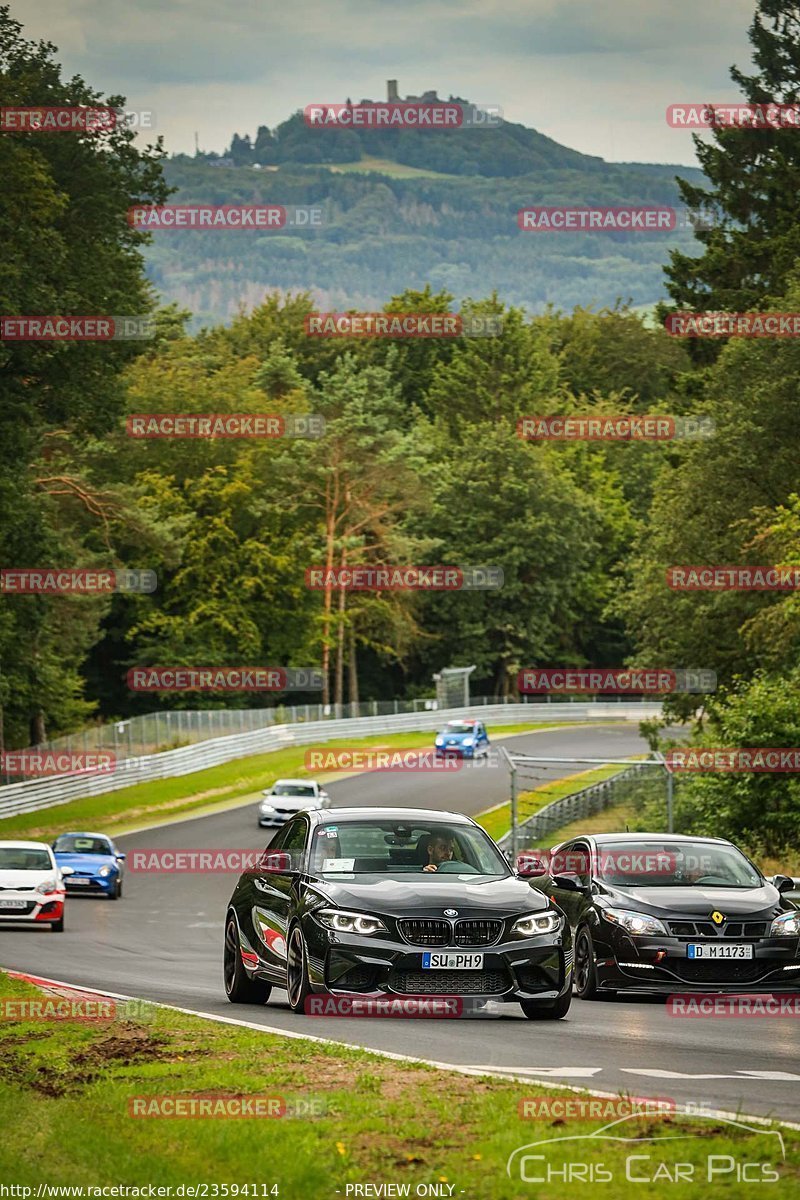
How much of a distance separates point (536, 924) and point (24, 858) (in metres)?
19.0

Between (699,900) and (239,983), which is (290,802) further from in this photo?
(239,983)

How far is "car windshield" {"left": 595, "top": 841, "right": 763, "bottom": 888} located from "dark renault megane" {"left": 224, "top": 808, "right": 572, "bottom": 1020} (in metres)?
2.76

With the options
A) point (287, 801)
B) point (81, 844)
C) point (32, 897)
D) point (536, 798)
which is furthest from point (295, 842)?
point (287, 801)

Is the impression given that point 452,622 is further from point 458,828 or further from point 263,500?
point 458,828

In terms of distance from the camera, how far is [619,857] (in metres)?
17.8

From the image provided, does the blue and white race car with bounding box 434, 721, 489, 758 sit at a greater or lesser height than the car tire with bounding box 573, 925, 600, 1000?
lesser

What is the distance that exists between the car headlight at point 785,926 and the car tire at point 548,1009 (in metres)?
2.58

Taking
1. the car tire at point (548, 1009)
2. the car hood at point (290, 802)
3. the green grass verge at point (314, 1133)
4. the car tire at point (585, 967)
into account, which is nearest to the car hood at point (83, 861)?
the car hood at point (290, 802)

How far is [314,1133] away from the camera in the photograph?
27.4ft

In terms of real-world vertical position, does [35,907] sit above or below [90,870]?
above

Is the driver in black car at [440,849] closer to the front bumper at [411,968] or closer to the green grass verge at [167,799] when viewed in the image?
the front bumper at [411,968]

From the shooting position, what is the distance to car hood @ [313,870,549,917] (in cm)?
1362

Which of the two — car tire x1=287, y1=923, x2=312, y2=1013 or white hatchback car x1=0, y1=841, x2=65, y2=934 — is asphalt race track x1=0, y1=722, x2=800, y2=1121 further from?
white hatchback car x1=0, y1=841, x2=65, y2=934

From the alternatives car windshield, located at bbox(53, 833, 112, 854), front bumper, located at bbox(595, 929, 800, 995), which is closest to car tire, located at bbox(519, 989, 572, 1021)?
front bumper, located at bbox(595, 929, 800, 995)
